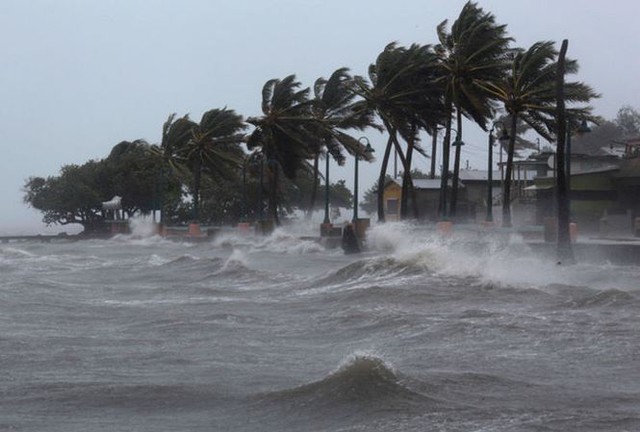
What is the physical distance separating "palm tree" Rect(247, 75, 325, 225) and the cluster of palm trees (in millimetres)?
56

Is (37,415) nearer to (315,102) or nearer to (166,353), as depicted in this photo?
(166,353)

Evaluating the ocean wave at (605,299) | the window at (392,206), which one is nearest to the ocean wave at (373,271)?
the ocean wave at (605,299)

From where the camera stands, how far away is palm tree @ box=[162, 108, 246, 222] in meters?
61.0

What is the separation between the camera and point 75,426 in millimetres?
7188

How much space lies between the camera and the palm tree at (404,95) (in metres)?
45.0

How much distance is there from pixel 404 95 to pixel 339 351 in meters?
35.2

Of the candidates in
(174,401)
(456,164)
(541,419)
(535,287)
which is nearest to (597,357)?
(541,419)

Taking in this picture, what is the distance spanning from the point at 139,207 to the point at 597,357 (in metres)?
66.4

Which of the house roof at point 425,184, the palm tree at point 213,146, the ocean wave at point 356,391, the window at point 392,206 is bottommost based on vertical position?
the ocean wave at point 356,391

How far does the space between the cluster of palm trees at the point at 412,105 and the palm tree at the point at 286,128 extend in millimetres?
56

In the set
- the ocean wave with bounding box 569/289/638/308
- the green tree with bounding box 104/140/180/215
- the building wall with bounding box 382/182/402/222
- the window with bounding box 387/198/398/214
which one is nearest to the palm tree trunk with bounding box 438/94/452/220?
the building wall with bounding box 382/182/402/222

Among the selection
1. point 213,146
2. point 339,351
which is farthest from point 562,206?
point 213,146

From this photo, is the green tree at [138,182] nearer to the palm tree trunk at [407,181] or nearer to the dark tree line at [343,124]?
the dark tree line at [343,124]

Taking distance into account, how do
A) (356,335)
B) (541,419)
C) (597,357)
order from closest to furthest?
(541,419), (597,357), (356,335)
